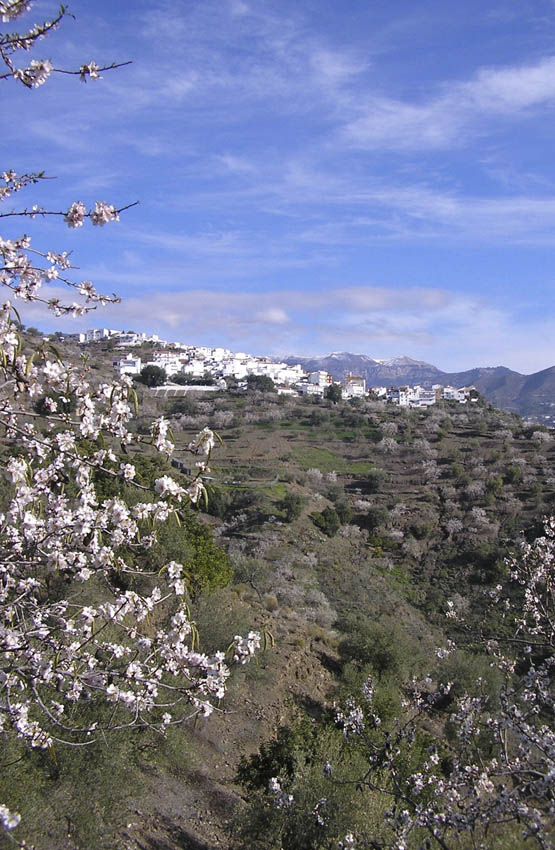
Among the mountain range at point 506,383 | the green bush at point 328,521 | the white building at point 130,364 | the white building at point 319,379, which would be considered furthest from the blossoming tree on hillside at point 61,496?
the mountain range at point 506,383

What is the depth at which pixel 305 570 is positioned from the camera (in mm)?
26391

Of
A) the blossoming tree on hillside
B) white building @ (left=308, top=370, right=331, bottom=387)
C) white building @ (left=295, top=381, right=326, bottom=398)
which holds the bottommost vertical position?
the blossoming tree on hillside

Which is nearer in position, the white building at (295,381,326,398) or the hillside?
the hillside

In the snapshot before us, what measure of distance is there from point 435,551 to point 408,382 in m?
156

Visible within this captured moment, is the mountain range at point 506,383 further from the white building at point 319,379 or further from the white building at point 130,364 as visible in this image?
the white building at point 130,364

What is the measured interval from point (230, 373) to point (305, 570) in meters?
56.8

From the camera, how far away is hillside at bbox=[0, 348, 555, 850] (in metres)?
7.74

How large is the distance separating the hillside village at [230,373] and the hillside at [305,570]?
10.3 m

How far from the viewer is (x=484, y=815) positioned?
165 inches

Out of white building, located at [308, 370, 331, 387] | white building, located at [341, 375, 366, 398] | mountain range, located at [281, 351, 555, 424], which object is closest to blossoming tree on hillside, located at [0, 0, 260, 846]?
white building, located at [341, 375, 366, 398]

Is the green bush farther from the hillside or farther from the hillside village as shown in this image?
the hillside village

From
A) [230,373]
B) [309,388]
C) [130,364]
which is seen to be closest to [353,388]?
[309,388]

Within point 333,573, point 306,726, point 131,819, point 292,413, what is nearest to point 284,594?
point 333,573

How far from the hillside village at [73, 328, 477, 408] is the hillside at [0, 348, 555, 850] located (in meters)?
10.3
